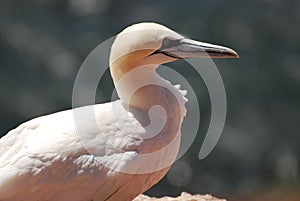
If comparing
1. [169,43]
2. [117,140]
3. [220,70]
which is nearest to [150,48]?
[169,43]

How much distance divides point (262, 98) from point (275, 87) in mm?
151

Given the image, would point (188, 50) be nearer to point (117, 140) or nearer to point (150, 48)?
point (150, 48)

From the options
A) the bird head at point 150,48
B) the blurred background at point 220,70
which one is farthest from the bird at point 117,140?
the blurred background at point 220,70

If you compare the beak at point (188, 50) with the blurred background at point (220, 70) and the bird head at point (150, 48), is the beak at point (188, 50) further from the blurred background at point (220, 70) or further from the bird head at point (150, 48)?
the blurred background at point (220, 70)

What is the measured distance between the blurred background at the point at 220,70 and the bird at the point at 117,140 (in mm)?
2472

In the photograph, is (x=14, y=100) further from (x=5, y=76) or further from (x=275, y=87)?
(x=275, y=87)

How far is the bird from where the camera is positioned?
2.56 metres

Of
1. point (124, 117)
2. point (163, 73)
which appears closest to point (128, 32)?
point (124, 117)

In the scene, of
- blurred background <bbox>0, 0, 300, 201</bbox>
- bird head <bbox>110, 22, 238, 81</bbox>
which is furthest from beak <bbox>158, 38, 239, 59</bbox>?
blurred background <bbox>0, 0, 300, 201</bbox>

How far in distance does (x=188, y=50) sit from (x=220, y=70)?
3.21 metres

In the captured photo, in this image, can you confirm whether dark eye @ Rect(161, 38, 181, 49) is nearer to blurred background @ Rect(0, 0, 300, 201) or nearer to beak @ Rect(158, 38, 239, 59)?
beak @ Rect(158, 38, 239, 59)

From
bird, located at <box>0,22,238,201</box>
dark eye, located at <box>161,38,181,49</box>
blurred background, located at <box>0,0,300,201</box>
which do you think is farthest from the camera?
blurred background, located at <box>0,0,300,201</box>

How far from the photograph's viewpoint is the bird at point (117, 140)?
8.40 feet

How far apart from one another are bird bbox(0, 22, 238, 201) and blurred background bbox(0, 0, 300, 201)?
247 centimetres
